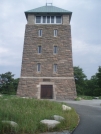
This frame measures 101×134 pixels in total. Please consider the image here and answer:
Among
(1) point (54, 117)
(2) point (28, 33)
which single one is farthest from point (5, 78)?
(1) point (54, 117)

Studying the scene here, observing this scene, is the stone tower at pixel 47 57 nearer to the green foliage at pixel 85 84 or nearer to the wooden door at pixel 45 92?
the wooden door at pixel 45 92

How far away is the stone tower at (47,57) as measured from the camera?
25.1m

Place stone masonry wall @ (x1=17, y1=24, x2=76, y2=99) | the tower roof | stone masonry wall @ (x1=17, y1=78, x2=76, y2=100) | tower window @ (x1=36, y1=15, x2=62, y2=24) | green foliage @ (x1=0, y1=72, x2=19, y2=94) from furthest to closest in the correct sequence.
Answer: green foliage @ (x1=0, y1=72, x2=19, y2=94), tower window @ (x1=36, y1=15, x2=62, y2=24), the tower roof, stone masonry wall @ (x1=17, y1=24, x2=76, y2=99), stone masonry wall @ (x1=17, y1=78, x2=76, y2=100)

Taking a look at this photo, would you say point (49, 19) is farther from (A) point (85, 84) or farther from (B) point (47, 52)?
(A) point (85, 84)

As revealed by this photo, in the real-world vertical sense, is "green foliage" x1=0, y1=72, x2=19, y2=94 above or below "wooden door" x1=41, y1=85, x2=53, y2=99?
above

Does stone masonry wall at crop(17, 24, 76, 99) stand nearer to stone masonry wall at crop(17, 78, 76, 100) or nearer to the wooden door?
stone masonry wall at crop(17, 78, 76, 100)

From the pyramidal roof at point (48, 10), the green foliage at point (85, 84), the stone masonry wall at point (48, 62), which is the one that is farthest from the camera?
the green foliage at point (85, 84)

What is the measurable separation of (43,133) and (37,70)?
1961 cm

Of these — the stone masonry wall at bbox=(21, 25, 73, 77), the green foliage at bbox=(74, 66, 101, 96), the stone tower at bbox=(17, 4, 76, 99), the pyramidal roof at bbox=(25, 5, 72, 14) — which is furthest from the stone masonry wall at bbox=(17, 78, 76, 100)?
the green foliage at bbox=(74, 66, 101, 96)

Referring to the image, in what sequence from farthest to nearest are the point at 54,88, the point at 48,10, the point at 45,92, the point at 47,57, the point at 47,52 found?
the point at 48,10
the point at 47,52
the point at 47,57
the point at 45,92
the point at 54,88

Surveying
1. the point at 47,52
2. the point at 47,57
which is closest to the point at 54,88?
the point at 47,57

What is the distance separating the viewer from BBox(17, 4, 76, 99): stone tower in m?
25.1

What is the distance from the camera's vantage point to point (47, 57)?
25906mm

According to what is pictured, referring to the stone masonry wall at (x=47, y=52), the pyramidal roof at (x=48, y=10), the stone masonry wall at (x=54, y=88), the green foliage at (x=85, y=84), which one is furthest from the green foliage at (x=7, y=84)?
the pyramidal roof at (x=48, y=10)
